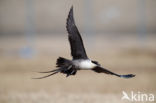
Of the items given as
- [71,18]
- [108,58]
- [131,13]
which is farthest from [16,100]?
[131,13]

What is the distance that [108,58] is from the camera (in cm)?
1503

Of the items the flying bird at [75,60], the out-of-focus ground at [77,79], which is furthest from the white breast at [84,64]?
the out-of-focus ground at [77,79]

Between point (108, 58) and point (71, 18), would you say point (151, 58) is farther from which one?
point (71, 18)

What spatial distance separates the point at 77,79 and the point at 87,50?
5126 mm

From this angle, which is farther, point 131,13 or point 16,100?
point 131,13

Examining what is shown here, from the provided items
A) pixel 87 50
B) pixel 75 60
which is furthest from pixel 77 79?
pixel 87 50

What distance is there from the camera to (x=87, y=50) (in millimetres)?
16844

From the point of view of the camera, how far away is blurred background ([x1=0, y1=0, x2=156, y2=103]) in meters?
9.53

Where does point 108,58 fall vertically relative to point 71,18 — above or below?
below

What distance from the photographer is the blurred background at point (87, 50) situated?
9527 millimetres

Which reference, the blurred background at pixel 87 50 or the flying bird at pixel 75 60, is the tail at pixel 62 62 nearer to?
the flying bird at pixel 75 60

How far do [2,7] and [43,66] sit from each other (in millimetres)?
11028

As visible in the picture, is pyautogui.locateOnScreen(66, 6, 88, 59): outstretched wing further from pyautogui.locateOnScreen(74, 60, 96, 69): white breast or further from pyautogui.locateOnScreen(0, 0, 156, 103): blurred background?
pyautogui.locateOnScreen(0, 0, 156, 103): blurred background

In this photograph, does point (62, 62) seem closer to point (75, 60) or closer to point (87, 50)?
point (75, 60)
